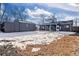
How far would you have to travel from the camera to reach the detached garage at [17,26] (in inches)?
75.6

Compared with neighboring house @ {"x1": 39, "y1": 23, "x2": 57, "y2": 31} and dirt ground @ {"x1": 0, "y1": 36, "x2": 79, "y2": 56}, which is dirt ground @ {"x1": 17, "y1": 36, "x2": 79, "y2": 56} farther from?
neighboring house @ {"x1": 39, "y1": 23, "x2": 57, "y2": 31}

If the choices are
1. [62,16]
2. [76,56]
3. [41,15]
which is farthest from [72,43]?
[41,15]

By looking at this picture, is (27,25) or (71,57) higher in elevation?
(27,25)

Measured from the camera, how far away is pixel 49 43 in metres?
1.92

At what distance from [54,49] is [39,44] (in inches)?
6.3

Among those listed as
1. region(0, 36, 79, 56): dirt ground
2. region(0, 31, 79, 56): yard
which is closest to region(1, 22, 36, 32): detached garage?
region(0, 31, 79, 56): yard

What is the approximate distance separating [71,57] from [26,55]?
1.49ft

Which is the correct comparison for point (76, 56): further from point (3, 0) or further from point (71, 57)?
point (3, 0)

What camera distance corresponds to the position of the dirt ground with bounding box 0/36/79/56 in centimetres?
187

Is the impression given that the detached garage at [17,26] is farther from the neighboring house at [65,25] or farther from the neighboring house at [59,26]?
the neighboring house at [65,25]

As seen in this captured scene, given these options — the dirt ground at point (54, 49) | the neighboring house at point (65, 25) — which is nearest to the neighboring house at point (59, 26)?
the neighboring house at point (65, 25)

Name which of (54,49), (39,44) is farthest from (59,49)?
(39,44)

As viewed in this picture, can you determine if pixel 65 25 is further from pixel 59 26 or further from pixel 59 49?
pixel 59 49

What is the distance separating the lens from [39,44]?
190cm
